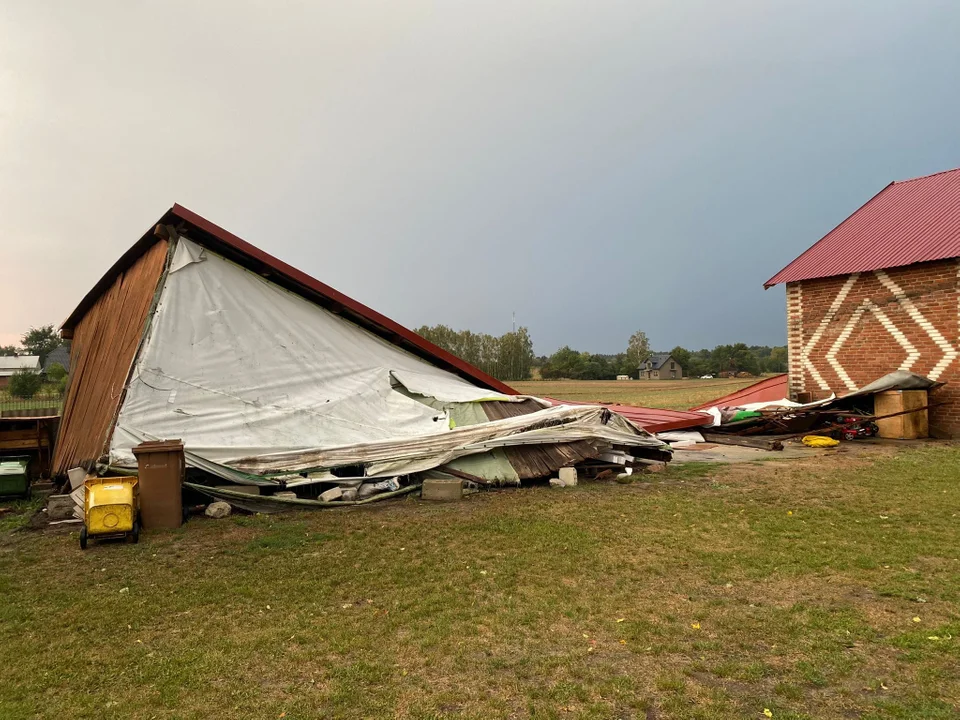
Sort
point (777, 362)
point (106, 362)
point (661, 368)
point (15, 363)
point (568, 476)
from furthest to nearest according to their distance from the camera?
point (661, 368)
point (777, 362)
point (15, 363)
point (106, 362)
point (568, 476)

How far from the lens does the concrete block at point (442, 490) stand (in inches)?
351

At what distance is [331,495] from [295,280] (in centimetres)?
420

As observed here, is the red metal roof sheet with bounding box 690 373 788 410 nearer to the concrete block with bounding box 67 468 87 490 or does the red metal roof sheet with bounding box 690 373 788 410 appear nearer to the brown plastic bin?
the brown plastic bin

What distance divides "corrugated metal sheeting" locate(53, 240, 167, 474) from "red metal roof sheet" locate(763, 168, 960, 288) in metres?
16.2

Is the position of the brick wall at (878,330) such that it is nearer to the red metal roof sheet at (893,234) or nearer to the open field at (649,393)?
the red metal roof sheet at (893,234)

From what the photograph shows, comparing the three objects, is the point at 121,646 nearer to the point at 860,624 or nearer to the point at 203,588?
the point at 203,588

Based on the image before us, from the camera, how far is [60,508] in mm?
7957

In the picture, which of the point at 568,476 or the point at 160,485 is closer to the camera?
the point at 160,485

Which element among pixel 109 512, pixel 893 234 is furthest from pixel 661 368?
pixel 109 512

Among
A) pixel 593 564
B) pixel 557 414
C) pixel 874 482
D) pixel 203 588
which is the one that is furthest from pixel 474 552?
pixel 874 482

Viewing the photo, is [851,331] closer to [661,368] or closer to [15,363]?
[661,368]

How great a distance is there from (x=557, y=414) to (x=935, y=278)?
1065cm

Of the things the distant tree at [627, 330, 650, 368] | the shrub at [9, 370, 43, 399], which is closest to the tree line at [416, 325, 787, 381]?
the distant tree at [627, 330, 650, 368]

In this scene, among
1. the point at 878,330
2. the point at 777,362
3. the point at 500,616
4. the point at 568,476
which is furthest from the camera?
the point at 777,362
